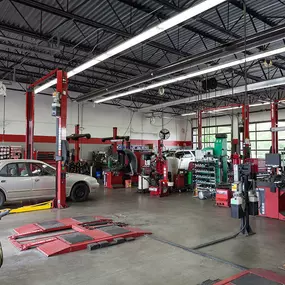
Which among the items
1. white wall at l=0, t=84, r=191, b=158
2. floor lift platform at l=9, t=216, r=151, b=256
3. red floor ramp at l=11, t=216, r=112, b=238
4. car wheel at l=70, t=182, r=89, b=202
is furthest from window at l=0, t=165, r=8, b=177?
white wall at l=0, t=84, r=191, b=158

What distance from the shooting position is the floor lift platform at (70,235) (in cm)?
421

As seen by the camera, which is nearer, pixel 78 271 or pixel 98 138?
pixel 78 271

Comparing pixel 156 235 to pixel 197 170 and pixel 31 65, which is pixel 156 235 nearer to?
pixel 197 170

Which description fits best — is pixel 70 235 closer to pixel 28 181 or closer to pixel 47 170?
pixel 28 181

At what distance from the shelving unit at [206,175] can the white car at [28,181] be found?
4.23 meters

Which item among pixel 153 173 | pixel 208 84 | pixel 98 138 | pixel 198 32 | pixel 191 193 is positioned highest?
pixel 198 32

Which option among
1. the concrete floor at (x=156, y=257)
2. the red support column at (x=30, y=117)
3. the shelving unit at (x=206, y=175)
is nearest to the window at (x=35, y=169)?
the concrete floor at (x=156, y=257)

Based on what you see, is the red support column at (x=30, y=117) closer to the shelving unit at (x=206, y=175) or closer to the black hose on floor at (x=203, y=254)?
the shelving unit at (x=206, y=175)

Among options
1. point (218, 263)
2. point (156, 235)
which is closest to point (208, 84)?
point (156, 235)

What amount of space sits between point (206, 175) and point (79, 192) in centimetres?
447

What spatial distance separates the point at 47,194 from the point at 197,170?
525cm

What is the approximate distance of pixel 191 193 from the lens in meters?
10.6

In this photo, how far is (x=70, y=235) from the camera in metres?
4.72

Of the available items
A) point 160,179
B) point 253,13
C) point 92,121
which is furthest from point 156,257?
point 92,121
